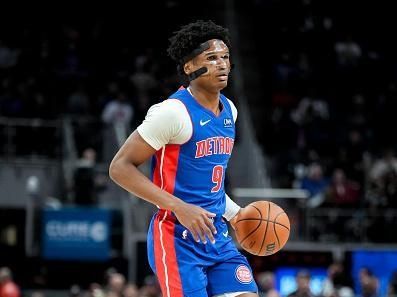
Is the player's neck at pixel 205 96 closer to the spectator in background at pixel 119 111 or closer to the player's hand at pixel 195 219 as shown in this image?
the player's hand at pixel 195 219

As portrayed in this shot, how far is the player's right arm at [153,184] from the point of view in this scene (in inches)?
271

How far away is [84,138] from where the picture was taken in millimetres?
18219

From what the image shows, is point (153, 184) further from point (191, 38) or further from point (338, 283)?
point (338, 283)

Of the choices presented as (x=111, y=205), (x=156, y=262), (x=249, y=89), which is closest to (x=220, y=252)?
(x=156, y=262)

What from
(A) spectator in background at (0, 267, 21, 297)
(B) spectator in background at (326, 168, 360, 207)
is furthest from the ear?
(B) spectator in background at (326, 168, 360, 207)

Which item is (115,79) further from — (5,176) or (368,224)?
(368,224)

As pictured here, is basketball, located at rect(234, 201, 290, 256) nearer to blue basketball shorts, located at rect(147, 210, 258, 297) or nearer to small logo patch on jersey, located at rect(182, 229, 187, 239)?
blue basketball shorts, located at rect(147, 210, 258, 297)

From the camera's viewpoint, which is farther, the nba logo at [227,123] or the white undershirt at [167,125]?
the nba logo at [227,123]

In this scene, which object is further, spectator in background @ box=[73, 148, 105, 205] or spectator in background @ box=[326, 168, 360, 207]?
spectator in background @ box=[326, 168, 360, 207]

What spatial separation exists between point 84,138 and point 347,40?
8076 mm

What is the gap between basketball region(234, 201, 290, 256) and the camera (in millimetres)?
7535

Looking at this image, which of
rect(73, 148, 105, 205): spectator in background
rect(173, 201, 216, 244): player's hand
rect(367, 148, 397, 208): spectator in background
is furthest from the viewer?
rect(367, 148, 397, 208): spectator in background

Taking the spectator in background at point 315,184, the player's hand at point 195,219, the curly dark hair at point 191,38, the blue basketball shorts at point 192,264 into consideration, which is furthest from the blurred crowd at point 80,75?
the player's hand at point 195,219

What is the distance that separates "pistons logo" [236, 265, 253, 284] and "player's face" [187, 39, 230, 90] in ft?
3.89
